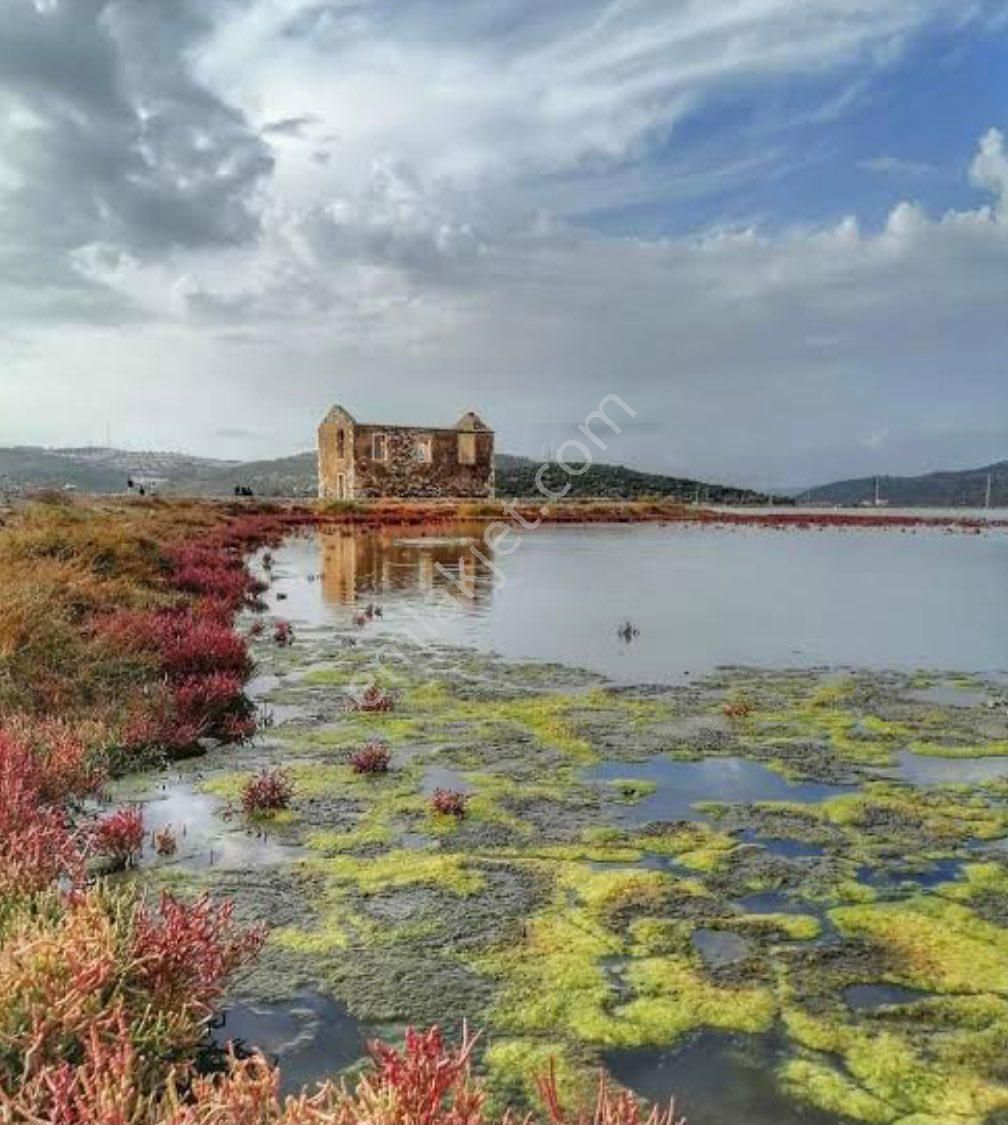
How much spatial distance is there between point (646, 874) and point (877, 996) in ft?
6.94

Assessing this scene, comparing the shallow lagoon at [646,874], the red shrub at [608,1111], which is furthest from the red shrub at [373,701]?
the red shrub at [608,1111]

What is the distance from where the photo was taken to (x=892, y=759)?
36.6 feet

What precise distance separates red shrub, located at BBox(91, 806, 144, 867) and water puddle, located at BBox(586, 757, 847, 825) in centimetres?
427

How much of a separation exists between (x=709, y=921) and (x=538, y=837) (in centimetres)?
206

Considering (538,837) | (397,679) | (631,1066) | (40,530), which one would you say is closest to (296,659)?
(397,679)

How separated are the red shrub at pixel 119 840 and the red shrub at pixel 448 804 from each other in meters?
2.64

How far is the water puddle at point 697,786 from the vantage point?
30.1 ft

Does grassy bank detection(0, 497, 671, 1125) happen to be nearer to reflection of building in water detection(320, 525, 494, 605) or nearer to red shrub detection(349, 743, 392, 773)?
red shrub detection(349, 743, 392, 773)

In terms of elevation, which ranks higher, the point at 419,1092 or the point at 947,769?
the point at 419,1092

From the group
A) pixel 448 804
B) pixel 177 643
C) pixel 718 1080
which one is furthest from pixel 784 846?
pixel 177 643

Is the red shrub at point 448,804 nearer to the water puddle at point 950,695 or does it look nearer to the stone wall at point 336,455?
the water puddle at point 950,695

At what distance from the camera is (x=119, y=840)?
7.44 metres

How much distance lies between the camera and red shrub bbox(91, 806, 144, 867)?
24.3 ft

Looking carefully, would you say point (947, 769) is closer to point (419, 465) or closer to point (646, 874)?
point (646, 874)
